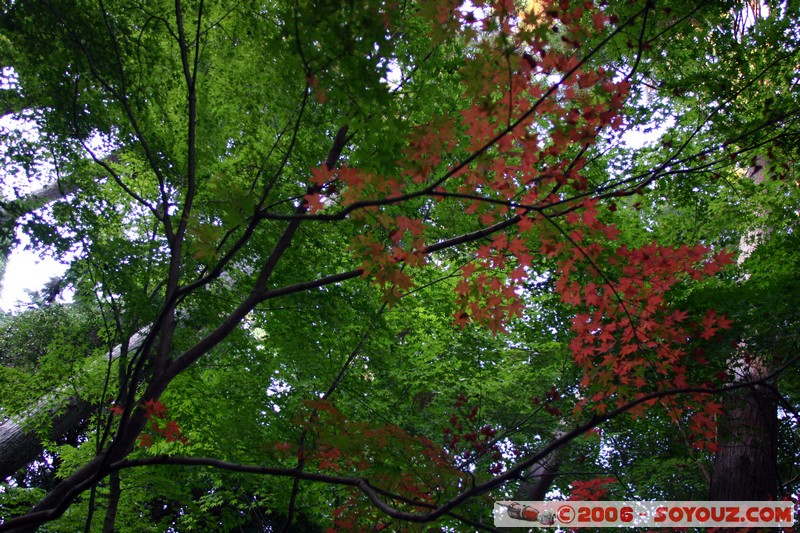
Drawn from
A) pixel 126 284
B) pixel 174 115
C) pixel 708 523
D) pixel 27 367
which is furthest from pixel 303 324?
pixel 27 367

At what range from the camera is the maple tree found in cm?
216

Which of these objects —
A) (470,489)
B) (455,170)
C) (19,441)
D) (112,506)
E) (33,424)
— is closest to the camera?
(470,489)

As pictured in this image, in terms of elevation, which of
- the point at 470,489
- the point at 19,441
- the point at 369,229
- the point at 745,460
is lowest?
the point at 470,489

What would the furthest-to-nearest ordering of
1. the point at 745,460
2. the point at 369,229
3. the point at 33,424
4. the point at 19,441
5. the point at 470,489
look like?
the point at 19,441 < the point at 33,424 < the point at 745,460 < the point at 369,229 < the point at 470,489

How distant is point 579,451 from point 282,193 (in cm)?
645

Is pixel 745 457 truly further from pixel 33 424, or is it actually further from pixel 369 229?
pixel 33 424

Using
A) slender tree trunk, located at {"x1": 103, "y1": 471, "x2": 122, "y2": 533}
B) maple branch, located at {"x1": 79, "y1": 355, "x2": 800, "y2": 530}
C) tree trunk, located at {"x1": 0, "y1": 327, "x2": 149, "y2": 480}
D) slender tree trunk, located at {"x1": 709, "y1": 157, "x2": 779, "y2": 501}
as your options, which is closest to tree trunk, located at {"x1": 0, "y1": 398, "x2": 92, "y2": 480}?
tree trunk, located at {"x1": 0, "y1": 327, "x2": 149, "y2": 480}

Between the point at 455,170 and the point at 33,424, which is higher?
the point at 455,170

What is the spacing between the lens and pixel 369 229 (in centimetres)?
315

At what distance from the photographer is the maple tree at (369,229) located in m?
2.16

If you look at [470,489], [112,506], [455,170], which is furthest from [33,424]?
[455,170]

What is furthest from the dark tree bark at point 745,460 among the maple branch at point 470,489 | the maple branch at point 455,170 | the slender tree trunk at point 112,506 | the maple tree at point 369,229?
the slender tree trunk at point 112,506

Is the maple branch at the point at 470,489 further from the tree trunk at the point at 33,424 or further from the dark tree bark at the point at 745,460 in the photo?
the tree trunk at the point at 33,424

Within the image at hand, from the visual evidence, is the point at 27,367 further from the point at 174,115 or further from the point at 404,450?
the point at 404,450
